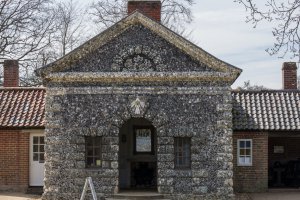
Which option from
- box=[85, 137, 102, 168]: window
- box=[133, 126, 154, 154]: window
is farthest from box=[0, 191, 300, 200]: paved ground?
box=[133, 126, 154, 154]: window

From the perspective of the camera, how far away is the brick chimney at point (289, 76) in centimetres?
2603

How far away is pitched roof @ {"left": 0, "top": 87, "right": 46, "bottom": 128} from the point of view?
22.3m

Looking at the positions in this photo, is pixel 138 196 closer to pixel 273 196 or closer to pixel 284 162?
pixel 273 196

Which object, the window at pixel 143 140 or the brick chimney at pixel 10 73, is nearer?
the window at pixel 143 140

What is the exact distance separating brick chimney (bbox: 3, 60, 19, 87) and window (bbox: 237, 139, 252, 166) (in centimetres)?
1106

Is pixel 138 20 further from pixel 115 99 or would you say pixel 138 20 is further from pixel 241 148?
pixel 241 148

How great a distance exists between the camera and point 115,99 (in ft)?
62.8

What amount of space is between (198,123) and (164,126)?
1190 millimetres

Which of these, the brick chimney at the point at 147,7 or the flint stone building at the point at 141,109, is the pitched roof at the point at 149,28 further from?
the brick chimney at the point at 147,7

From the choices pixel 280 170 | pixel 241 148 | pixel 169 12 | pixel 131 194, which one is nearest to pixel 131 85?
pixel 131 194

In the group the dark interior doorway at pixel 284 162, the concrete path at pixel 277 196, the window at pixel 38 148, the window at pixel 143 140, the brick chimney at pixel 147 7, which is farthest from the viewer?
the dark interior doorway at pixel 284 162

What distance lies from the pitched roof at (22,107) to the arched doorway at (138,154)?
3.51m

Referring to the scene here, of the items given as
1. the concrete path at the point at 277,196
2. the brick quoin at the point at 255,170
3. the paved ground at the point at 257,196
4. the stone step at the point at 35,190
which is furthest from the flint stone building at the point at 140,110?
the brick quoin at the point at 255,170

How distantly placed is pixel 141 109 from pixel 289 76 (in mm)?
10085
